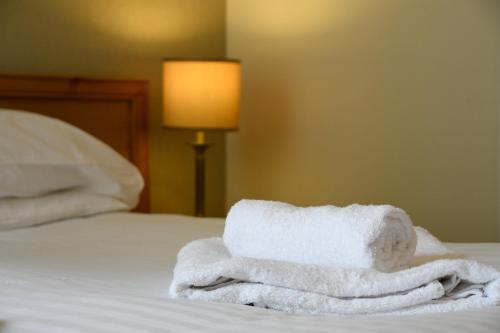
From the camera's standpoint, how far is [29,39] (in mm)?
2695

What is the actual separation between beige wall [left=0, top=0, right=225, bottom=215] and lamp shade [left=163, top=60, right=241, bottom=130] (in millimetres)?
205

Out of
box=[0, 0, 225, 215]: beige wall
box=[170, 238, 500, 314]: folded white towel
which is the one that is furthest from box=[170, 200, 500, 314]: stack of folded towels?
box=[0, 0, 225, 215]: beige wall

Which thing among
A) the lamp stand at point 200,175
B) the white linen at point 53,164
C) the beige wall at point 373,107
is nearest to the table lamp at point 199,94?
the lamp stand at point 200,175

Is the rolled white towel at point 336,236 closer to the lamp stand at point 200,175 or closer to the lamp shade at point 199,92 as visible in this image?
the lamp shade at point 199,92

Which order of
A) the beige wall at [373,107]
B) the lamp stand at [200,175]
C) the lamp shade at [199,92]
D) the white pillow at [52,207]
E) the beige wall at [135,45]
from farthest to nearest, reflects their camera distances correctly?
the lamp stand at [200,175], the lamp shade at [199,92], the beige wall at [135,45], the beige wall at [373,107], the white pillow at [52,207]

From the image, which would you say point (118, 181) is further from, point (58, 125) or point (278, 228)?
point (278, 228)

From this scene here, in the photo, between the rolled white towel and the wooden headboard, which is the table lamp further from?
the rolled white towel

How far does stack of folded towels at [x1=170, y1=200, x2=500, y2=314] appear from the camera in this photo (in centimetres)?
107

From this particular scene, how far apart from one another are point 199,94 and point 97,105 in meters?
0.34

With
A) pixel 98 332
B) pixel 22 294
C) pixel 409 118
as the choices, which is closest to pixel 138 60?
pixel 409 118

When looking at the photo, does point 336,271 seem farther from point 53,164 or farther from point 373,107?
point 373,107

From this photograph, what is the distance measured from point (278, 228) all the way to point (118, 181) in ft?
3.98

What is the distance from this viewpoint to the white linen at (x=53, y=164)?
2129mm

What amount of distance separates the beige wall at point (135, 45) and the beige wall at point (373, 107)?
11 centimetres
